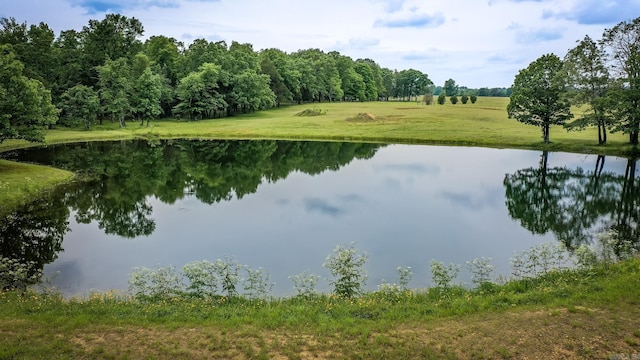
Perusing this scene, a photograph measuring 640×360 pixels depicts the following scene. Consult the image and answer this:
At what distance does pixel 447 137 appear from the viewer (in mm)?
60281

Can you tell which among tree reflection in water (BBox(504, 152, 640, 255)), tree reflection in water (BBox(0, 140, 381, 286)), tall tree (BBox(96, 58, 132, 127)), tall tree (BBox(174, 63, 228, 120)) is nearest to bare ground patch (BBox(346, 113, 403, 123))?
tree reflection in water (BBox(0, 140, 381, 286))

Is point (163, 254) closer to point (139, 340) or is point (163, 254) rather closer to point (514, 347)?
point (139, 340)

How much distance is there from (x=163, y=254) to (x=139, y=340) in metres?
9.87

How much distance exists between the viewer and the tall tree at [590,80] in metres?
48.6

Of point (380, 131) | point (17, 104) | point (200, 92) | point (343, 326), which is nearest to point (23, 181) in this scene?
point (17, 104)

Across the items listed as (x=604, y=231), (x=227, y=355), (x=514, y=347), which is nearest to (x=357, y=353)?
(x=227, y=355)

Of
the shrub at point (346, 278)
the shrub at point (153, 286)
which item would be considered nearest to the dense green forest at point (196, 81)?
the shrub at point (153, 286)

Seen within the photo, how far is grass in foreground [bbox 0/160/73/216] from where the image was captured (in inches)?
1059

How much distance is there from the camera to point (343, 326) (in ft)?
37.6

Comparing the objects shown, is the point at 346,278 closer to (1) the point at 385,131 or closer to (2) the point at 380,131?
(1) the point at 385,131

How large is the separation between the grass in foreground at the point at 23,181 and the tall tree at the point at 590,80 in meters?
52.5

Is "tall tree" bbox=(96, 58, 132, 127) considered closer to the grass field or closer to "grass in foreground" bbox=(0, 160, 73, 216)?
"grass in foreground" bbox=(0, 160, 73, 216)

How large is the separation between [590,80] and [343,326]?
A: 5042 centimetres

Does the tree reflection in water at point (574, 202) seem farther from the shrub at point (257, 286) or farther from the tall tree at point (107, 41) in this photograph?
the tall tree at point (107, 41)
